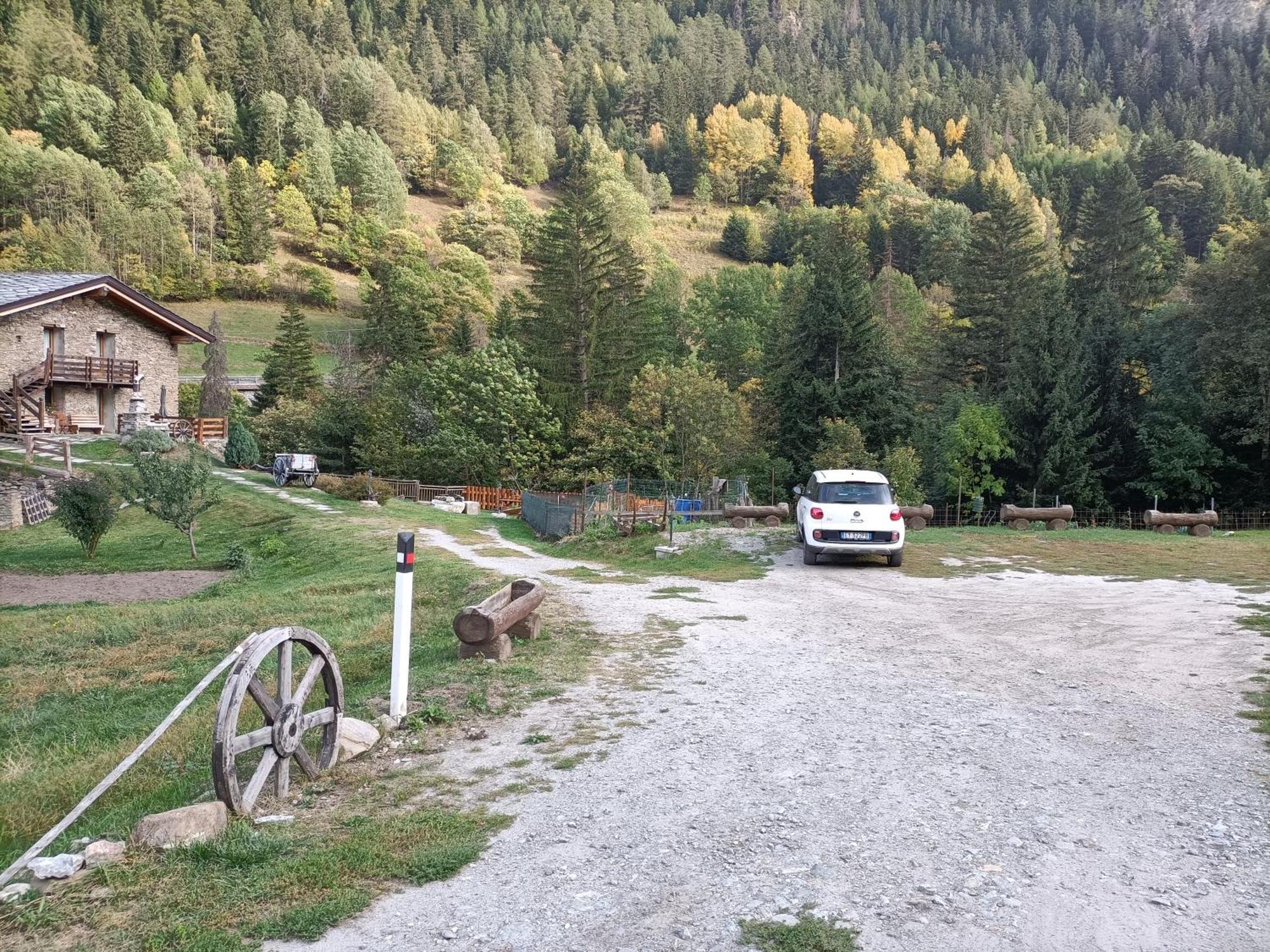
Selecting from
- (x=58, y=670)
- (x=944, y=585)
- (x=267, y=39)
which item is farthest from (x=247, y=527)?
(x=267, y=39)

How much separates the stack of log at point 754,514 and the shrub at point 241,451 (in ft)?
95.1

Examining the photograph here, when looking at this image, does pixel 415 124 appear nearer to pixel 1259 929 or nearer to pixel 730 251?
pixel 730 251

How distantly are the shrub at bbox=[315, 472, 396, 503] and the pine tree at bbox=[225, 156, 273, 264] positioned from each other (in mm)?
72509

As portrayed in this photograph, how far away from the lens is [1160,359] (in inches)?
1801

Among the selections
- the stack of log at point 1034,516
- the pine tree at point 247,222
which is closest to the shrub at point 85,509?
the stack of log at point 1034,516

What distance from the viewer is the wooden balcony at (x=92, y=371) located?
133 feet

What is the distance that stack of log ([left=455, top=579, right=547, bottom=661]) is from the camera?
904 cm

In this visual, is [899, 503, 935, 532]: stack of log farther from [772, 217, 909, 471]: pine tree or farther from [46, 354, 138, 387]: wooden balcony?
[46, 354, 138, 387]: wooden balcony

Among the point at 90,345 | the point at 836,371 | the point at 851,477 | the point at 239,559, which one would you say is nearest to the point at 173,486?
the point at 239,559

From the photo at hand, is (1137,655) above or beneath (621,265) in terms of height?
beneath

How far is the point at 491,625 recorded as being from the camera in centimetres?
902

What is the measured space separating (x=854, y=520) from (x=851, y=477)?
1076mm

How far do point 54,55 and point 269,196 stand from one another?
5412 cm

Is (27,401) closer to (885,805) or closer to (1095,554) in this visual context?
(1095,554)
